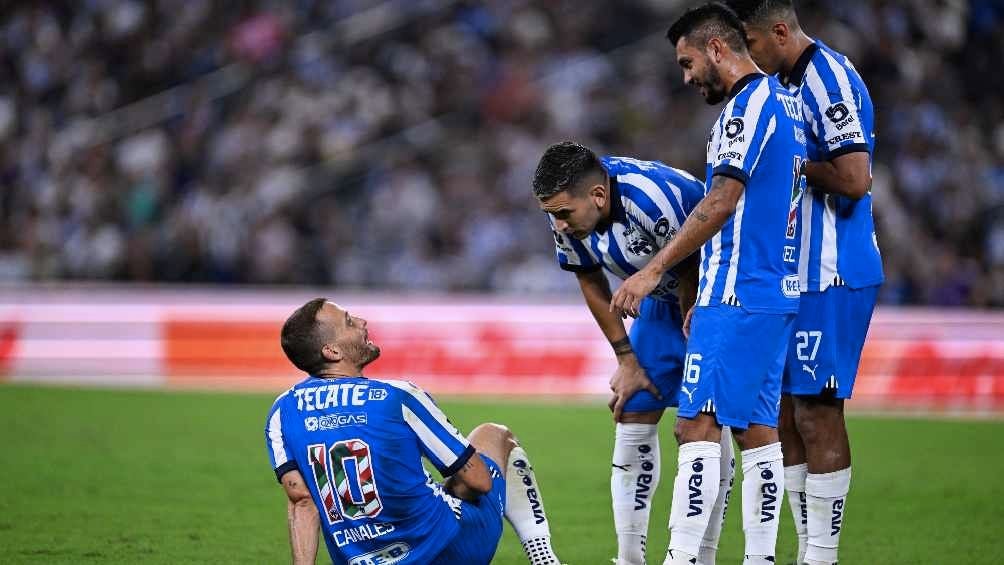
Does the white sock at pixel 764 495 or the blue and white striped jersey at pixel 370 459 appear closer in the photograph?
the blue and white striped jersey at pixel 370 459

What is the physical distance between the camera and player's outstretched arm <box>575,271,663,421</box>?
18.9ft

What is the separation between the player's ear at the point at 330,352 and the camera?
5.15 m

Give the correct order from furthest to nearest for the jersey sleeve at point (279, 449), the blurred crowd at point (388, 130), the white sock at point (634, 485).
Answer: the blurred crowd at point (388, 130) < the white sock at point (634, 485) < the jersey sleeve at point (279, 449)

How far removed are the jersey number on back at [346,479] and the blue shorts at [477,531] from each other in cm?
38

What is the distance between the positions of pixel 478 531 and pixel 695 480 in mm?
910

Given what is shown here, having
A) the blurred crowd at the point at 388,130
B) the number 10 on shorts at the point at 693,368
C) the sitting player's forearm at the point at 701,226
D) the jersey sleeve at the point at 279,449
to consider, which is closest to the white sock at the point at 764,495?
the number 10 on shorts at the point at 693,368

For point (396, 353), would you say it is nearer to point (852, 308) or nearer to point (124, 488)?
point (124, 488)

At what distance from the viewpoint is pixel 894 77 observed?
16.4 m

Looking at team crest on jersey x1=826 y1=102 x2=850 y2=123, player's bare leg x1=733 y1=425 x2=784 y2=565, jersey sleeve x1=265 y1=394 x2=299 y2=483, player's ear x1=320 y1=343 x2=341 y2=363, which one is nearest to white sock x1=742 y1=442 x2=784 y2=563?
player's bare leg x1=733 y1=425 x2=784 y2=565

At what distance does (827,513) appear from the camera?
552 cm

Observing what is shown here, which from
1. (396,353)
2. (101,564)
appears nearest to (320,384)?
(101,564)

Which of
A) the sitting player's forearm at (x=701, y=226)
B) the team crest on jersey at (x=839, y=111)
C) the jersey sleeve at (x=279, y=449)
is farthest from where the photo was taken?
the team crest on jersey at (x=839, y=111)

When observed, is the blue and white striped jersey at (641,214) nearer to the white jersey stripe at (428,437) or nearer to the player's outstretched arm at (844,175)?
the player's outstretched arm at (844,175)

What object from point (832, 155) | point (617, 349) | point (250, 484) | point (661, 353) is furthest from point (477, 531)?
point (250, 484)
